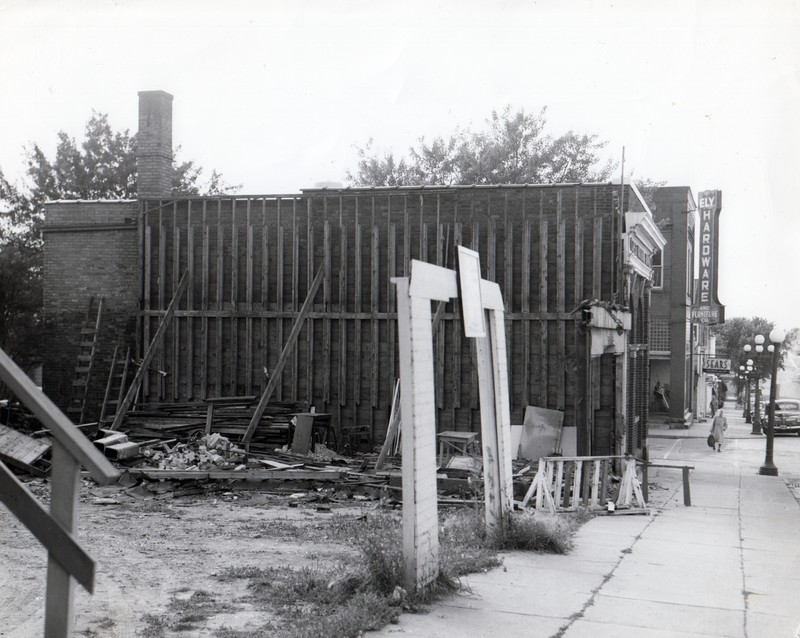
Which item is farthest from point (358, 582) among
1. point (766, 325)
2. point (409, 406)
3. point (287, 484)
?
point (766, 325)

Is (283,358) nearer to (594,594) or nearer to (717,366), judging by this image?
(594,594)

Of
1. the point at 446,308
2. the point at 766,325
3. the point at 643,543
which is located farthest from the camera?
the point at 766,325

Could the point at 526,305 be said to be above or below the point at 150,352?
above

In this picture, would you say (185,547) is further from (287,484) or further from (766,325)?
(766,325)

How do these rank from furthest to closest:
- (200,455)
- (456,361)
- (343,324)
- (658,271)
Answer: (658,271)
(343,324)
(456,361)
(200,455)

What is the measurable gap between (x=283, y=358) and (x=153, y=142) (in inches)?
266

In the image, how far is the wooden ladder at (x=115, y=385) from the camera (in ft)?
63.5

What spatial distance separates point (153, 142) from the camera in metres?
20.6

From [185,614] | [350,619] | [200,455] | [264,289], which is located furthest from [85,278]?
[350,619]

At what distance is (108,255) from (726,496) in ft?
50.4

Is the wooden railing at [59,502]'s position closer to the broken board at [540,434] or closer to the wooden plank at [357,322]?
the broken board at [540,434]

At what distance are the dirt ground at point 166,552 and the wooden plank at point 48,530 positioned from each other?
3449 millimetres

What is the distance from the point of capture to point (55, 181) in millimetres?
40188

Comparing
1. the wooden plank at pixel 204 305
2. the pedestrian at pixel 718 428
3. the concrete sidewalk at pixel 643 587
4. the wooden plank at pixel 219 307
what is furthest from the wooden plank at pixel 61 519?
the pedestrian at pixel 718 428
